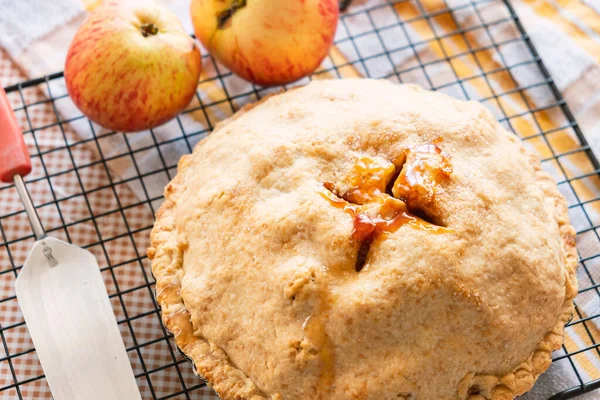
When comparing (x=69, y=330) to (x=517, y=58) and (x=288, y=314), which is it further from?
(x=517, y=58)

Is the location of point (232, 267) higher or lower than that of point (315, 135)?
lower

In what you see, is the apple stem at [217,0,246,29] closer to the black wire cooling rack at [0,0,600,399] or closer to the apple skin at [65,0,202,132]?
the apple skin at [65,0,202,132]

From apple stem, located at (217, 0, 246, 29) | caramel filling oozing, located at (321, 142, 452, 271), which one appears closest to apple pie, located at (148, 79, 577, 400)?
caramel filling oozing, located at (321, 142, 452, 271)

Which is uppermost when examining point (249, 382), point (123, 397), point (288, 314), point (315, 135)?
point (315, 135)

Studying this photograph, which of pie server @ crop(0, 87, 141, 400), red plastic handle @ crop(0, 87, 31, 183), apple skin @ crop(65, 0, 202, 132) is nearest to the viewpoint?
pie server @ crop(0, 87, 141, 400)

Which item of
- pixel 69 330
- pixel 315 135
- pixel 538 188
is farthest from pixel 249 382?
pixel 538 188

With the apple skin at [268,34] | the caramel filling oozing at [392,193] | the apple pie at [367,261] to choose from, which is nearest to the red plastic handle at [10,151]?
the apple pie at [367,261]

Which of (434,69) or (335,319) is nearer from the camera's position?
(335,319)
